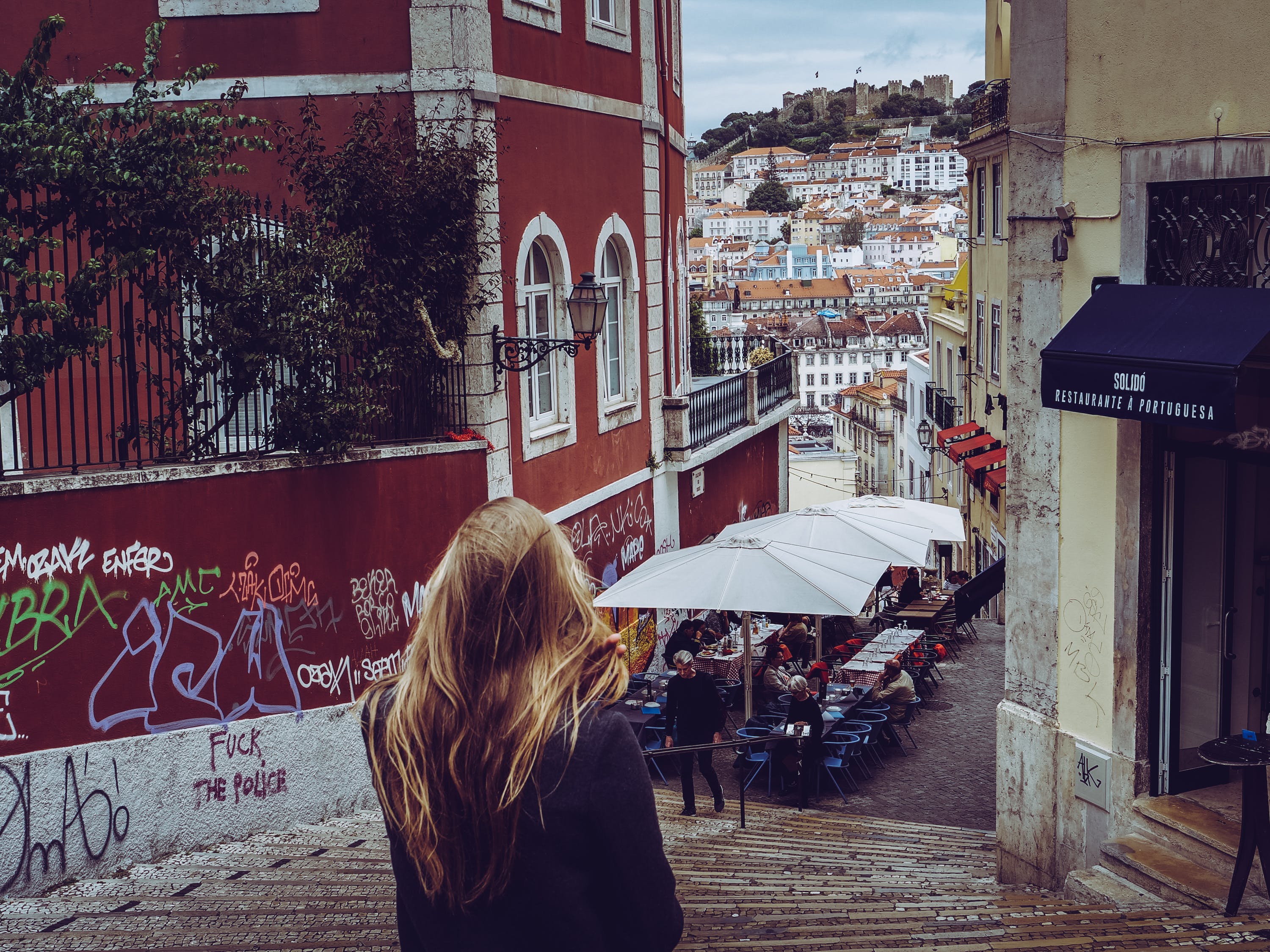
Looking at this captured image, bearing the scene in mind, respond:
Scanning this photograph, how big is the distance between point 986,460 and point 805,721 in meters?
19.0

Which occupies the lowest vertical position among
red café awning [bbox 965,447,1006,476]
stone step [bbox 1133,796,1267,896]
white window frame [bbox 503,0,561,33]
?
red café awning [bbox 965,447,1006,476]

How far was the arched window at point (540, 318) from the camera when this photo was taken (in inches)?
504

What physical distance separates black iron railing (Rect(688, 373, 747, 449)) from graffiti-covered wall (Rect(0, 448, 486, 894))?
310 inches

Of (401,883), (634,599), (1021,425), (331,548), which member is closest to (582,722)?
(401,883)

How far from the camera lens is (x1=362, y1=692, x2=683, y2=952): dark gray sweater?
2.02 metres

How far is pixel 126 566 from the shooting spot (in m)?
7.91

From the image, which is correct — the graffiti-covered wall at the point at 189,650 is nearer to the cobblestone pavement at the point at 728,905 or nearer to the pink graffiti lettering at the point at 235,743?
the pink graffiti lettering at the point at 235,743

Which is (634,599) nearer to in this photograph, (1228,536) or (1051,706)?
(1051,706)

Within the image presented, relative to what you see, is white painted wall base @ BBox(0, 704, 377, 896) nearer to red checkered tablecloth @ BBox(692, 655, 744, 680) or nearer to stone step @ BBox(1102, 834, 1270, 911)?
stone step @ BBox(1102, 834, 1270, 911)

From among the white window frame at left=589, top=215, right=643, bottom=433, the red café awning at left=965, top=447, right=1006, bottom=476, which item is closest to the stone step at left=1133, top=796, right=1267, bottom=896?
the white window frame at left=589, top=215, right=643, bottom=433

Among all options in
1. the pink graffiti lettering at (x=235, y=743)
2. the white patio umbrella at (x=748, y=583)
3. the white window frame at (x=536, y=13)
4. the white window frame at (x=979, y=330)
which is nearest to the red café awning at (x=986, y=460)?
the white window frame at (x=979, y=330)

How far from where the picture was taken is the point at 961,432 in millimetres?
33438

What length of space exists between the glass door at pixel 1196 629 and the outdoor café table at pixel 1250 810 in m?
1.23

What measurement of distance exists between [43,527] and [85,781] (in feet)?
4.96
